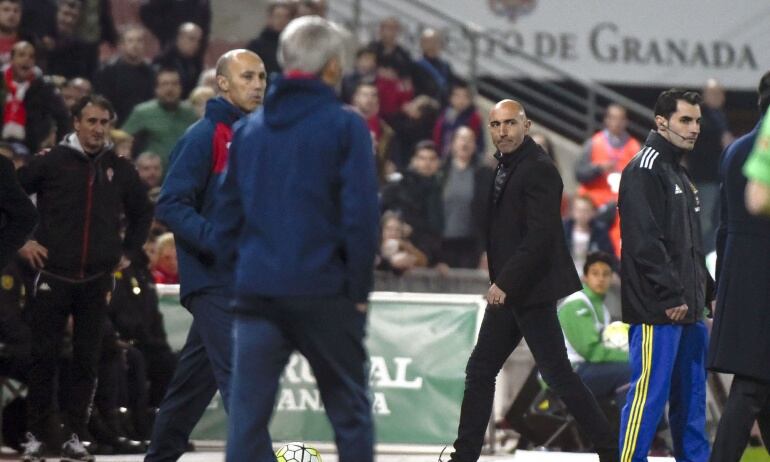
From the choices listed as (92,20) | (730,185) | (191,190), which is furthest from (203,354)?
(92,20)

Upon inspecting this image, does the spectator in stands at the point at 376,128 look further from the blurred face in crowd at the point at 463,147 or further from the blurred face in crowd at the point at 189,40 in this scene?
the blurred face in crowd at the point at 189,40

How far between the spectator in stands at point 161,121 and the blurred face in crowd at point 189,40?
1.29m

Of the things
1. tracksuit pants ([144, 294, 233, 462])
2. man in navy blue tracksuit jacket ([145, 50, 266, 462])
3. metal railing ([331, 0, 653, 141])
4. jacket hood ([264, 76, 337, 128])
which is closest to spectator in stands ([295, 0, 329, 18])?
metal railing ([331, 0, 653, 141])

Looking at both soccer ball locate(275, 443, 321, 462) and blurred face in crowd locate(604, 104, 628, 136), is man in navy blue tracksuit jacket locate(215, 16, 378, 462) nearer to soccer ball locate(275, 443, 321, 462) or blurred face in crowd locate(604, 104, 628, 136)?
soccer ball locate(275, 443, 321, 462)

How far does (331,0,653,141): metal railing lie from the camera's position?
63.6 feet

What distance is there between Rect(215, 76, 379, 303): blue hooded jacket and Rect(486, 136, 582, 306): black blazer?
2.88 metres

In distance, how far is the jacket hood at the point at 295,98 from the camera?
6.91 m

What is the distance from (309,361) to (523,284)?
2946mm

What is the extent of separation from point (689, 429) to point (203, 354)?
2.59 metres

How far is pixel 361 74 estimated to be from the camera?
17.7m

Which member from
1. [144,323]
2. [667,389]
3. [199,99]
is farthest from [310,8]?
[667,389]

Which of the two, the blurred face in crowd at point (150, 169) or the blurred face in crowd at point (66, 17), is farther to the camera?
the blurred face in crowd at point (66, 17)

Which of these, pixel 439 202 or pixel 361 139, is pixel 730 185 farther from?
pixel 439 202

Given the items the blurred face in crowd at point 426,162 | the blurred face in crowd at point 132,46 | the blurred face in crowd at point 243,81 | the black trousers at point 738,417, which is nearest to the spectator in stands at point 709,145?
the blurred face in crowd at point 426,162
